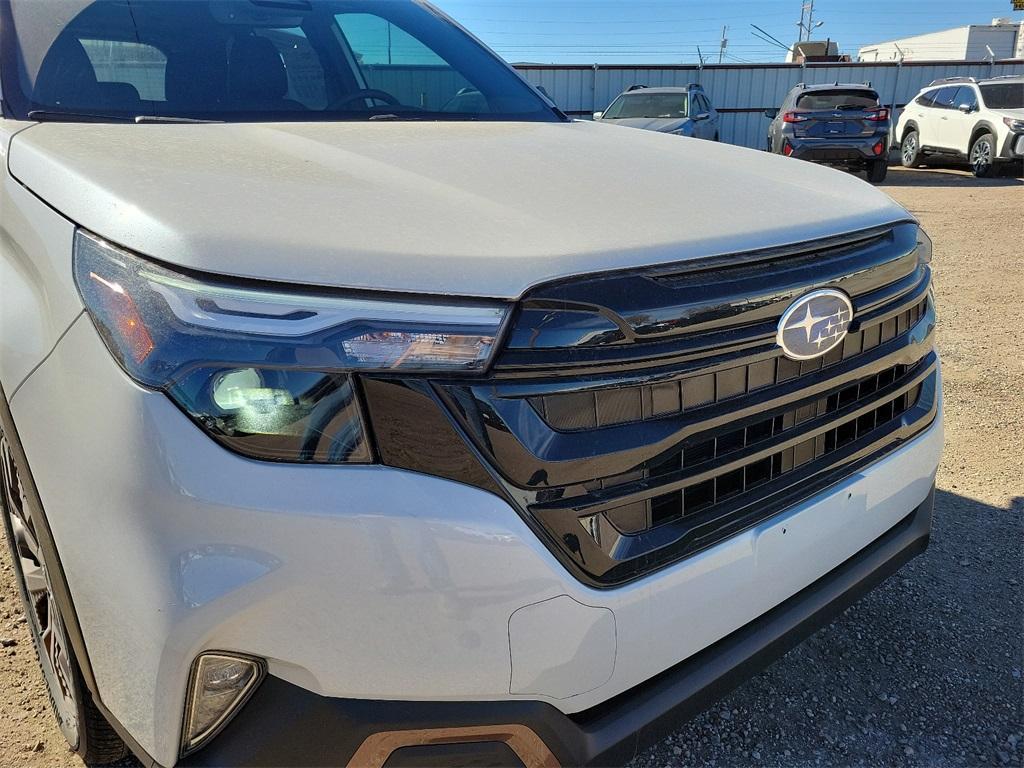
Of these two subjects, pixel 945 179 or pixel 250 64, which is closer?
pixel 250 64

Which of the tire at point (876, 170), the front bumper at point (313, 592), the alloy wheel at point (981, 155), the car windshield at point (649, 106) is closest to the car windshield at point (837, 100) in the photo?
the tire at point (876, 170)

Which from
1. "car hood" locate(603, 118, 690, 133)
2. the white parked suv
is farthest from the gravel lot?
"car hood" locate(603, 118, 690, 133)

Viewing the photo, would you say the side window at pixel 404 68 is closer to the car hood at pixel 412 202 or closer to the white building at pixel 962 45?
the car hood at pixel 412 202

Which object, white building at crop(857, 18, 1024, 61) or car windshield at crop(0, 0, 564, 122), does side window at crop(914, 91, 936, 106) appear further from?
white building at crop(857, 18, 1024, 61)

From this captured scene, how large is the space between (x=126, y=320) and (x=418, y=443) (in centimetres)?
47

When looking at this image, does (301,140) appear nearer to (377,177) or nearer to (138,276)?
(377,177)

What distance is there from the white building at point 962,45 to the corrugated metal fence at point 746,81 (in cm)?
1252

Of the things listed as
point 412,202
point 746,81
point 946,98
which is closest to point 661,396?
point 412,202

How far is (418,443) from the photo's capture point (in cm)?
114

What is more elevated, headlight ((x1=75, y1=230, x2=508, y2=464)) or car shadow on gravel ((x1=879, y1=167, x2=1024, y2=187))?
headlight ((x1=75, y1=230, x2=508, y2=464))

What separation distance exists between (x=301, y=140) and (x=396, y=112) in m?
0.72

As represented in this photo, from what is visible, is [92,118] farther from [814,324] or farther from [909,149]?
[909,149]

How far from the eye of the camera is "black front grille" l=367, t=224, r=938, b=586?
118 centimetres

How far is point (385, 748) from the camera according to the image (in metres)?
1.21
